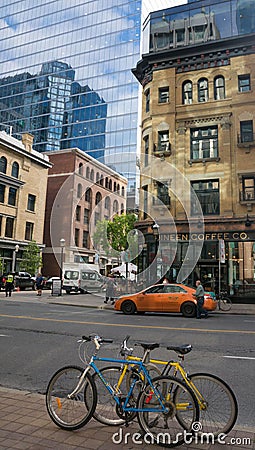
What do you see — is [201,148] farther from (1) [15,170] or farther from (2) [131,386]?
(1) [15,170]

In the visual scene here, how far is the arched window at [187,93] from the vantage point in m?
27.5

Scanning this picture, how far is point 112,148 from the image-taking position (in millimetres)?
65812

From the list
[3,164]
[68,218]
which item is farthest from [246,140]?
[68,218]

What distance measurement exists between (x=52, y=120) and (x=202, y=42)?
173ft

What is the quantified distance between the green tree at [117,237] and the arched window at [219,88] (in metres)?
11.8

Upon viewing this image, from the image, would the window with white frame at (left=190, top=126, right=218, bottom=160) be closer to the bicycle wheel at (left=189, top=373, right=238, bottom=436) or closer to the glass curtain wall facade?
the bicycle wheel at (left=189, top=373, right=238, bottom=436)

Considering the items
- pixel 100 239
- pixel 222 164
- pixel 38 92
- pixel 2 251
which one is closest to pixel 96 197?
pixel 2 251

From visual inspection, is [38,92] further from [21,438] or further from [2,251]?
[21,438]

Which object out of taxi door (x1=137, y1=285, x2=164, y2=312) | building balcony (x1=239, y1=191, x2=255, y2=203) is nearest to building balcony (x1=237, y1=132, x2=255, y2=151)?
building balcony (x1=239, y1=191, x2=255, y2=203)

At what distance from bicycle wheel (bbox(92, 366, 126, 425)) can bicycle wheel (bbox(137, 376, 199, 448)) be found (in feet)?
1.09

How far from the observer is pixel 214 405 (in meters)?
3.80

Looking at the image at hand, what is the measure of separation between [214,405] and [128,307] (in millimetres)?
13240

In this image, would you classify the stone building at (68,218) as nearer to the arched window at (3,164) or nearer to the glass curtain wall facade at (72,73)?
the arched window at (3,164)

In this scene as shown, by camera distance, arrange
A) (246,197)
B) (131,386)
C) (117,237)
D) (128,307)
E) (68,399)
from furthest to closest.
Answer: (117,237), (246,197), (128,307), (68,399), (131,386)
